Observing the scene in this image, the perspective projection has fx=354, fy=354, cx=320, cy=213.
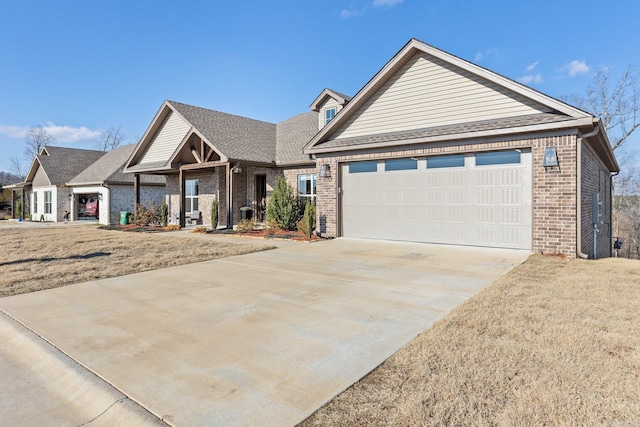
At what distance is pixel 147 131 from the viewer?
20.7 metres

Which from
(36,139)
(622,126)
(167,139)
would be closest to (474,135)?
(167,139)

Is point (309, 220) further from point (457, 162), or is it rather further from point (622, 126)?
point (622, 126)

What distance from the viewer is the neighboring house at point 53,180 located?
27.4 metres

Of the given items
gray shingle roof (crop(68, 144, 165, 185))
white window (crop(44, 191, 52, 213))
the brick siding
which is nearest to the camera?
the brick siding

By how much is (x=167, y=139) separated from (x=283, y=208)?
1012cm

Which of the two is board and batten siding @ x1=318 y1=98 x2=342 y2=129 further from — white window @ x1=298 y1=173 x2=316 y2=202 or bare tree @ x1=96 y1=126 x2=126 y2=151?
bare tree @ x1=96 y1=126 x2=126 y2=151

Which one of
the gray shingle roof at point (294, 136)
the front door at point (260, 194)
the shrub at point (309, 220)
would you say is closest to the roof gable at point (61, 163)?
the front door at point (260, 194)

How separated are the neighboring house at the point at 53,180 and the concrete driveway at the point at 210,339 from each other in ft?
86.4

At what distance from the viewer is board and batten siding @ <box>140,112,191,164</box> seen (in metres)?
19.8

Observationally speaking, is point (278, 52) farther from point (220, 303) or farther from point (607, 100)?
point (607, 100)

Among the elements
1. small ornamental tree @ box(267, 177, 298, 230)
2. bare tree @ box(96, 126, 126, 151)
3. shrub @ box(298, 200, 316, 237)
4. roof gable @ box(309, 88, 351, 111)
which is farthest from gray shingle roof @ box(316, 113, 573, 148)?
bare tree @ box(96, 126, 126, 151)

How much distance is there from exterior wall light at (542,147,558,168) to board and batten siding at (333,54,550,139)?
4.24 feet

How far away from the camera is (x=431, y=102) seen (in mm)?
11031

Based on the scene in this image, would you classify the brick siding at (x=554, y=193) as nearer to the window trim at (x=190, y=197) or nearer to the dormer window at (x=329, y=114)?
the dormer window at (x=329, y=114)
